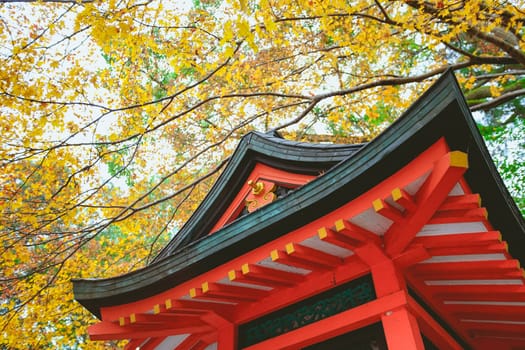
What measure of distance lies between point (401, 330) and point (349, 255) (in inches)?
33.4

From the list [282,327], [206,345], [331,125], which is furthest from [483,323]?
[331,125]

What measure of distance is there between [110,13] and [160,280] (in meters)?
3.93

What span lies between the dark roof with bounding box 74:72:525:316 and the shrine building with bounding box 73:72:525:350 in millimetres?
11

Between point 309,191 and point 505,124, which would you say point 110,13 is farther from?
point 505,124

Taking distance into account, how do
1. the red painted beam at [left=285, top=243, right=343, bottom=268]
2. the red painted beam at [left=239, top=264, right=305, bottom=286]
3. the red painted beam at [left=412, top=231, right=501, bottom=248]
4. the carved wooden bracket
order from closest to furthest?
the red painted beam at [left=412, top=231, right=501, bottom=248] → the red painted beam at [left=285, top=243, right=343, bottom=268] → the red painted beam at [left=239, top=264, right=305, bottom=286] → the carved wooden bracket

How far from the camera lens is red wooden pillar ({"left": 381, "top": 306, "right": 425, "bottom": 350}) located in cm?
322

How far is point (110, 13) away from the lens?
5730mm

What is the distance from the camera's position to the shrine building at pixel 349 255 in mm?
2879

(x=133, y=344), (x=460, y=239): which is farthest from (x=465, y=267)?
(x=133, y=344)

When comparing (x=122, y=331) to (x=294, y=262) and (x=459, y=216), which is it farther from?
(x=459, y=216)

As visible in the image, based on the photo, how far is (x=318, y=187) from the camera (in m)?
3.27

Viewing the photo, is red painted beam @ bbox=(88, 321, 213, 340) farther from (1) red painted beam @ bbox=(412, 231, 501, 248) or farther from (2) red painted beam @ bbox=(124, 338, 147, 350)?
(1) red painted beam @ bbox=(412, 231, 501, 248)

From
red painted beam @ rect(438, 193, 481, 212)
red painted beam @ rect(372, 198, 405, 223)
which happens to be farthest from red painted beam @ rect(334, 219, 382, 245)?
red painted beam @ rect(438, 193, 481, 212)

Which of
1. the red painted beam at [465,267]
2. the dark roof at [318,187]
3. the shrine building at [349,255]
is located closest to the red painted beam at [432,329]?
the shrine building at [349,255]
